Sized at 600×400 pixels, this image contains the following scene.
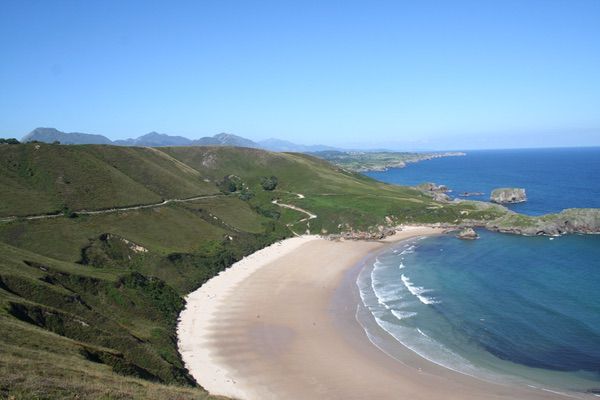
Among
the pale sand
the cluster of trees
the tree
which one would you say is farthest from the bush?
the pale sand

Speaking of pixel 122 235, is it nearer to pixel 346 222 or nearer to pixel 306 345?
pixel 306 345

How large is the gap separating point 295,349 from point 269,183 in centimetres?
10809

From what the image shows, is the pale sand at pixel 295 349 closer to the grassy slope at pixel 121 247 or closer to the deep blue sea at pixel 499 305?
the deep blue sea at pixel 499 305

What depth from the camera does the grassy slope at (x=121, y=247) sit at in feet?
99.4

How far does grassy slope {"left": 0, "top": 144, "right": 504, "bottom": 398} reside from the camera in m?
30.3

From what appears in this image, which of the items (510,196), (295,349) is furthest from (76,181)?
(510,196)

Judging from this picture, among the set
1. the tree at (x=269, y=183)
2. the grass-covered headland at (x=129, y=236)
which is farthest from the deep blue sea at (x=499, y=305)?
the tree at (x=269, y=183)

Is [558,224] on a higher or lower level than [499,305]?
higher

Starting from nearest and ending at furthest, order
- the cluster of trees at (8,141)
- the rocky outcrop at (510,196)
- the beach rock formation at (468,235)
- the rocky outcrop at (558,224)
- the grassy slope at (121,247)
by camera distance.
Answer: the grassy slope at (121,247)
the beach rock formation at (468,235)
the rocky outcrop at (558,224)
the cluster of trees at (8,141)
the rocky outcrop at (510,196)

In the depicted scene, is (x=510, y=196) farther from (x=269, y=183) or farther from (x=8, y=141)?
(x=8, y=141)

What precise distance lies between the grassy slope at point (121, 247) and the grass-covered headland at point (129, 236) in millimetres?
174

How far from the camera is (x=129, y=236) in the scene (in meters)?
78.5

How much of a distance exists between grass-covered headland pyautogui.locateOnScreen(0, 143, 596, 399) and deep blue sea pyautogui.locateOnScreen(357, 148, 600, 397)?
2610cm

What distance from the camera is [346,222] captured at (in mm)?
120938
